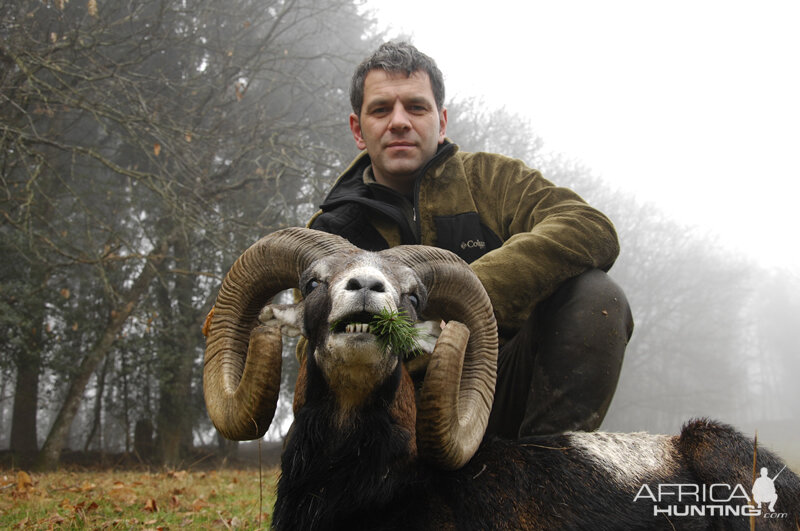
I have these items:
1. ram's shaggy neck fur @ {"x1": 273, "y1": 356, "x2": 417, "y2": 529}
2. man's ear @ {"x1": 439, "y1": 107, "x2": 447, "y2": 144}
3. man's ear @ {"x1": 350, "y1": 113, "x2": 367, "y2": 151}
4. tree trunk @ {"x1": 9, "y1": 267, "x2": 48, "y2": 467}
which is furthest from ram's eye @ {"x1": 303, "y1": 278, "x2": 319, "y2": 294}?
tree trunk @ {"x1": 9, "y1": 267, "x2": 48, "y2": 467}

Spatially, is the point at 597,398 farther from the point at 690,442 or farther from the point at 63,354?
the point at 63,354

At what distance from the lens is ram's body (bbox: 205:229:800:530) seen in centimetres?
278

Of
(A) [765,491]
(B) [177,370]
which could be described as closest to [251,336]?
(A) [765,491]

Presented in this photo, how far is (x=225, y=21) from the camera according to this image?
651 inches

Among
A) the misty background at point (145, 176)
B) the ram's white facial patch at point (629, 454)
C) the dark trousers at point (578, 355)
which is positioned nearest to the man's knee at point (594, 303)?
the dark trousers at point (578, 355)

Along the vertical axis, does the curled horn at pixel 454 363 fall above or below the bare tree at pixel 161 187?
below

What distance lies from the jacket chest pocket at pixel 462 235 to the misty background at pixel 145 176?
619 centimetres

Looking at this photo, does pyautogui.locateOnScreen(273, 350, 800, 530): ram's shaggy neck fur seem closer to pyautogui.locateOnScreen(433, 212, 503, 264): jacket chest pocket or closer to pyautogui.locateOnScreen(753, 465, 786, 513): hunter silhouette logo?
pyautogui.locateOnScreen(753, 465, 786, 513): hunter silhouette logo

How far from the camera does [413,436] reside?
3.00m

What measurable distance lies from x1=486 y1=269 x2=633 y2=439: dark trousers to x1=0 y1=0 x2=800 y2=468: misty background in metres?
7.04

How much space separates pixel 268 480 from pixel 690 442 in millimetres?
8698

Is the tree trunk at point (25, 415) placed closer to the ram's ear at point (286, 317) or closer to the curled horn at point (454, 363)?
the ram's ear at point (286, 317)
